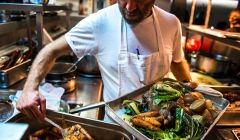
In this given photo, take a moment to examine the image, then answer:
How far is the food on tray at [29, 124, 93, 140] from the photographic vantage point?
3.10 ft

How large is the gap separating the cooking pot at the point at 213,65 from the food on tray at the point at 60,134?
2.02m

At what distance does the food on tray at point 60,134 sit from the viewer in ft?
3.10

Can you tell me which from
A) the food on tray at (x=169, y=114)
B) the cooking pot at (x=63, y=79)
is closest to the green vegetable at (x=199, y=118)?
the food on tray at (x=169, y=114)

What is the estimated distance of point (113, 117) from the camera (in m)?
0.94

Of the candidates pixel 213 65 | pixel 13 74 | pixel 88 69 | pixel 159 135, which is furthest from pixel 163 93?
pixel 213 65

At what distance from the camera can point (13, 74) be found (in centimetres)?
179

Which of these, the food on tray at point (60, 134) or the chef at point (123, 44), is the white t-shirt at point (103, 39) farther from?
the food on tray at point (60, 134)

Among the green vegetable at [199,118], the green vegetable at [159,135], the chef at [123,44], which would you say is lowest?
the green vegetable at [159,135]

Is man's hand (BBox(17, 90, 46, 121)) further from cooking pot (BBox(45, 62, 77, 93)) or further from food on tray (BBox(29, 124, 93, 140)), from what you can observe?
cooking pot (BBox(45, 62, 77, 93))

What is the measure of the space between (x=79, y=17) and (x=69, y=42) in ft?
6.63

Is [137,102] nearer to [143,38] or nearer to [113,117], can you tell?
[113,117]

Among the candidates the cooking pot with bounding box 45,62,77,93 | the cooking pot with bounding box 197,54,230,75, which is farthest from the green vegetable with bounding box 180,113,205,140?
the cooking pot with bounding box 197,54,230,75

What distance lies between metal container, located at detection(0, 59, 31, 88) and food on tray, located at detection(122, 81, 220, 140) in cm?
104

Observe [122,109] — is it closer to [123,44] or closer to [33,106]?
[33,106]
